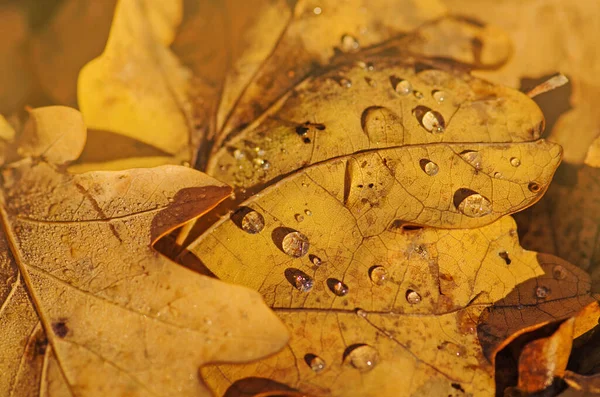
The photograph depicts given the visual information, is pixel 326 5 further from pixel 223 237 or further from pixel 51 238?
pixel 51 238

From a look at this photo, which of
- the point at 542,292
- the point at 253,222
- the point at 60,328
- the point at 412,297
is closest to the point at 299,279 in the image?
the point at 253,222

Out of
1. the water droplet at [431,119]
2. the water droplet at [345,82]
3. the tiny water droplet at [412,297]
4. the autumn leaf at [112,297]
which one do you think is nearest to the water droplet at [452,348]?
the tiny water droplet at [412,297]

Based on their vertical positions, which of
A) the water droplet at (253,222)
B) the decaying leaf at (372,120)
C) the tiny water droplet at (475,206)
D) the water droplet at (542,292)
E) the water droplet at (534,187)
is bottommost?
the water droplet at (542,292)

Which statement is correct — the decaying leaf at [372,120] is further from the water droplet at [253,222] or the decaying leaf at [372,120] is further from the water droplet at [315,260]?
the water droplet at [315,260]

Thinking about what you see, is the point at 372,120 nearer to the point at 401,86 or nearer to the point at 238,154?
the point at 401,86

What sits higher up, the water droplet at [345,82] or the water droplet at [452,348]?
the water droplet at [345,82]

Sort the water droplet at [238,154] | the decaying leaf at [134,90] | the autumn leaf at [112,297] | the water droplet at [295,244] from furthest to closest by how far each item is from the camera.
Answer: the decaying leaf at [134,90] < the water droplet at [238,154] < the water droplet at [295,244] < the autumn leaf at [112,297]

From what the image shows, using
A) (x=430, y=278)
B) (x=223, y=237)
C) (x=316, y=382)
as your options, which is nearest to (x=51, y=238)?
(x=223, y=237)
